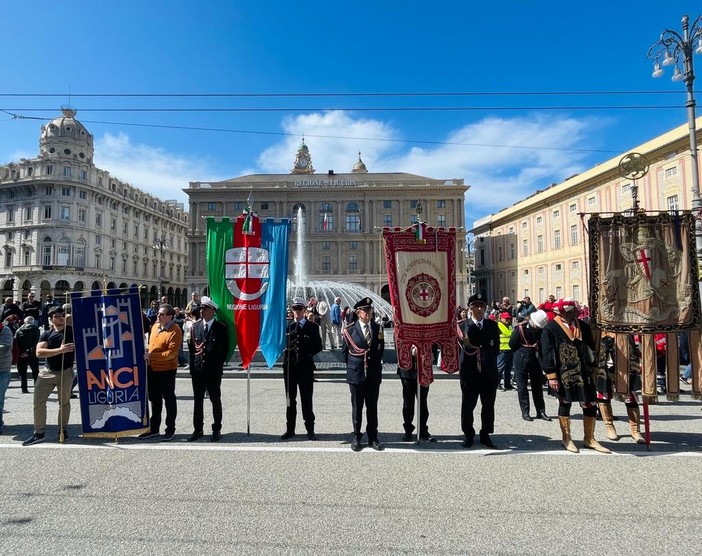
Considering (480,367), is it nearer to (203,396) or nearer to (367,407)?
(367,407)

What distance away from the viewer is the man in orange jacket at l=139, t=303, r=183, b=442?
20.3 feet

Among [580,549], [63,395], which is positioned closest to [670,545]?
[580,549]

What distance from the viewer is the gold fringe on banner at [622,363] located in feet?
18.8

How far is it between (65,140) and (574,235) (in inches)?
2549

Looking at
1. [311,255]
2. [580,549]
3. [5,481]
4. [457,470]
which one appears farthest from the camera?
[311,255]

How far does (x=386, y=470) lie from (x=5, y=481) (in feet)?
13.1

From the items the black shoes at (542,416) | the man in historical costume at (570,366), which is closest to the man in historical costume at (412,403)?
the man in historical costume at (570,366)

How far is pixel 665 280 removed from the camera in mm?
5832

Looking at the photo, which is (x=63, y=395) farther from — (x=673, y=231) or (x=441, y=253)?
(x=673, y=231)

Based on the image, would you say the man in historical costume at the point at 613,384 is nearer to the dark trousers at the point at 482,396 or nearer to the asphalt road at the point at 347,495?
the asphalt road at the point at 347,495

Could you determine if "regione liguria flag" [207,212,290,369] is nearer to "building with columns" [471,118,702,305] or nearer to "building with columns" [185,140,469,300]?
"building with columns" [471,118,702,305]

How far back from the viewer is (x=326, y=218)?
67.0m

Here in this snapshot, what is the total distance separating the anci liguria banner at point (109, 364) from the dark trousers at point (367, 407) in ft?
9.77

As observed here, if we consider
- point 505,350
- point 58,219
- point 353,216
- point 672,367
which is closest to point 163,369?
point 672,367
